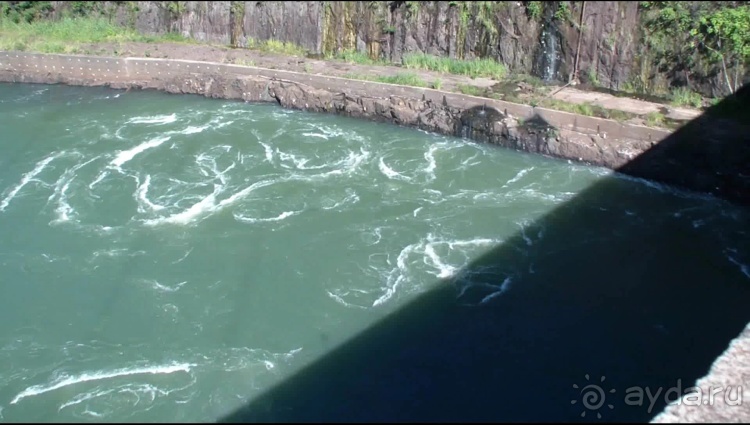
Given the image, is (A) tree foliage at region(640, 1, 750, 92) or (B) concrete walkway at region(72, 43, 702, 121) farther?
(B) concrete walkway at region(72, 43, 702, 121)

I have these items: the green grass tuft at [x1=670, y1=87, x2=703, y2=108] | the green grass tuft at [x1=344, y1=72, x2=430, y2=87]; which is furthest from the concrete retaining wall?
the green grass tuft at [x1=670, y1=87, x2=703, y2=108]

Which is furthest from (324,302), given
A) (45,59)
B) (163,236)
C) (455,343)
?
Answer: (45,59)

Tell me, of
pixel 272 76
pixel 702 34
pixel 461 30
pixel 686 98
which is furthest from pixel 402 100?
pixel 702 34

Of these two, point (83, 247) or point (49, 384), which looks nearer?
point (49, 384)

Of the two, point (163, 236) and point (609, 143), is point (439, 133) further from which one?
point (163, 236)

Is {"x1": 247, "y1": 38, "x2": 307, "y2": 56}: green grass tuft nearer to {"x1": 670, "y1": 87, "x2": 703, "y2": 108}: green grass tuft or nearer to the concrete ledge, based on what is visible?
the concrete ledge
